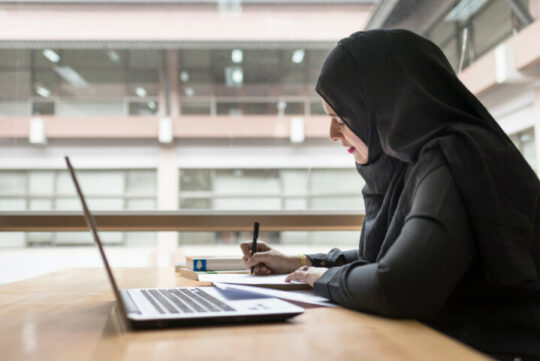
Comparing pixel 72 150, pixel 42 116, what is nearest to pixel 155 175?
pixel 72 150

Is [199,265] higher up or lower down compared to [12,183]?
lower down

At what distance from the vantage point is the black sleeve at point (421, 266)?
66cm

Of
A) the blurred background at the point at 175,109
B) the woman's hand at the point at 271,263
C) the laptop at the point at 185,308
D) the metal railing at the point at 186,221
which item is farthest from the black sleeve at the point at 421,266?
the blurred background at the point at 175,109

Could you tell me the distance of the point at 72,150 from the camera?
2.53m

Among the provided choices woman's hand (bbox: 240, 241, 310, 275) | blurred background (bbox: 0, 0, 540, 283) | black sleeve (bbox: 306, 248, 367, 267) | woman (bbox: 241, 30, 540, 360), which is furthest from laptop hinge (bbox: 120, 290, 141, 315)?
blurred background (bbox: 0, 0, 540, 283)

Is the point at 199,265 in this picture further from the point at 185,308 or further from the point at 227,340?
the point at 227,340

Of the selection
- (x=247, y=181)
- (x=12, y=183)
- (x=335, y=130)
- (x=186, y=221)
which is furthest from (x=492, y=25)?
(x=12, y=183)

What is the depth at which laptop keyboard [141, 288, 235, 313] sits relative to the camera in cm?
65

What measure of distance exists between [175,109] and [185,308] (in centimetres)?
198

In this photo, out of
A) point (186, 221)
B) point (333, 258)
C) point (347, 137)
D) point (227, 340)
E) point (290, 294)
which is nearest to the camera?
point (227, 340)

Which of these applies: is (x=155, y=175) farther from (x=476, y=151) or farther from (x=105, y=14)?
(x=476, y=151)

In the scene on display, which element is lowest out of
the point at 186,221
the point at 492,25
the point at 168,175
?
the point at 186,221

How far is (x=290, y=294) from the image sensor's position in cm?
84

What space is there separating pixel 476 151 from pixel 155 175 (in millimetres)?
2004
